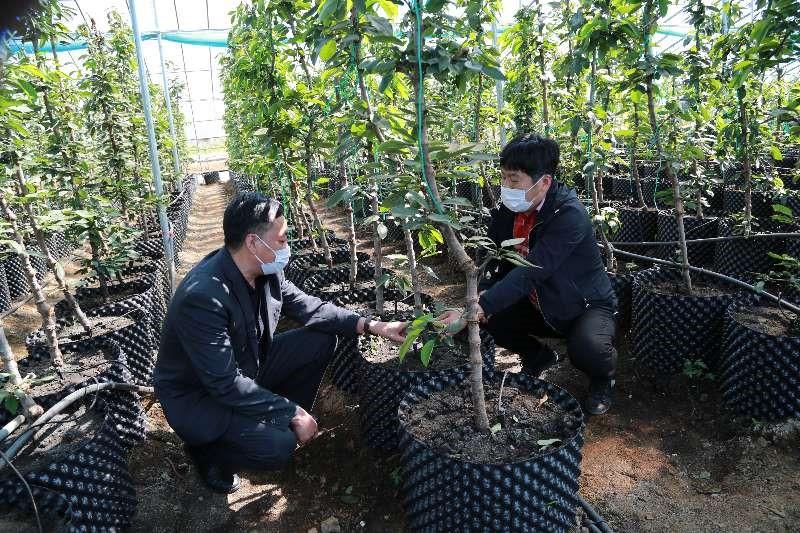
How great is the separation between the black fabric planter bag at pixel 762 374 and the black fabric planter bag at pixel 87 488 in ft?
8.68

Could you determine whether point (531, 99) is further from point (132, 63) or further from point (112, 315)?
point (132, 63)

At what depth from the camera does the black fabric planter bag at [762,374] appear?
83.9 inches

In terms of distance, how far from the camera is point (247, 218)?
2061 millimetres

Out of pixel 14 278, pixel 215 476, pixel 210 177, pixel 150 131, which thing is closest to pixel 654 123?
pixel 215 476

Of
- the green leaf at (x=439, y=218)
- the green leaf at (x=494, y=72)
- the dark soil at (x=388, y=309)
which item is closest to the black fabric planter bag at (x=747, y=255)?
the dark soil at (x=388, y=309)

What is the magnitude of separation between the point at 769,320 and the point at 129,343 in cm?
351

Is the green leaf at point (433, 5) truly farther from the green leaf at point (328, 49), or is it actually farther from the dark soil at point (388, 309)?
the dark soil at point (388, 309)

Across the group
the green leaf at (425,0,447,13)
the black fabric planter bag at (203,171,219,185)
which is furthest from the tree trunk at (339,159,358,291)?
the black fabric planter bag at (203,171,219,185)

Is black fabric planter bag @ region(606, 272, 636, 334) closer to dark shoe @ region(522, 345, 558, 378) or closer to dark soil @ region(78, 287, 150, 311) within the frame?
dark shoe @ region(522, 345, 558, 378)

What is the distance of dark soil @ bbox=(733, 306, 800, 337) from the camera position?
7.73ft

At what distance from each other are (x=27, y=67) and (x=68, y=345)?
59.4 inches

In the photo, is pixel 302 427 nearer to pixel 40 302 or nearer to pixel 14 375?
pixel 14 375

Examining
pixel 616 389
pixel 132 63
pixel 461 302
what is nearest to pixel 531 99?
pixel 461 302

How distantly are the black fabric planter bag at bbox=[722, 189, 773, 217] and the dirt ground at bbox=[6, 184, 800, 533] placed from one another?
2.89 m
